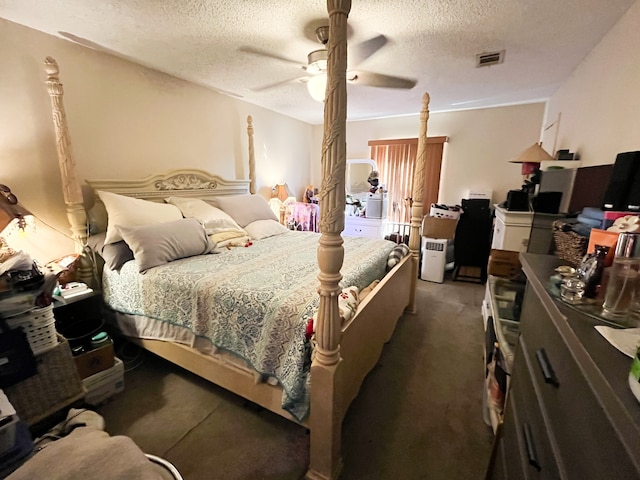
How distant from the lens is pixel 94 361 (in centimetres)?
165

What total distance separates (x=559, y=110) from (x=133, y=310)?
4.20 meters

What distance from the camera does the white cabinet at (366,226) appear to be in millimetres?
4301

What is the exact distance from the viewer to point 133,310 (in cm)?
187

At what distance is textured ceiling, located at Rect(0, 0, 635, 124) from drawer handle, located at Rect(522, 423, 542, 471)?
6.47 ft

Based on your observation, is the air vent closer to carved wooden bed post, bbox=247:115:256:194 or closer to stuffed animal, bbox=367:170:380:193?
stuffed animal, bbox=367:170:380:193

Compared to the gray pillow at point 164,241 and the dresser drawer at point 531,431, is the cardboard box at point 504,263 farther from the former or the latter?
the gray pillow at point 164,241

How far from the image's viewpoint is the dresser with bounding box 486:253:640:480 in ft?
1.28

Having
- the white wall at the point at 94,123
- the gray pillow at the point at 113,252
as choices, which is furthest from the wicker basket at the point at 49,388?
the white wall at the point at 94,123

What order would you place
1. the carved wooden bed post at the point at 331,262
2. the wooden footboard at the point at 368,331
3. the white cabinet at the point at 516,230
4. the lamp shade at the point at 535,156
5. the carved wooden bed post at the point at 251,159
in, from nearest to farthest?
the carved wooden bed post at the point at 331,262, the wooden footboard at the point at 368,331, the white cabinet at the point at 516,230, the lamp shade at the point at 535,156, the carved wooden bed post at the point at 251,159

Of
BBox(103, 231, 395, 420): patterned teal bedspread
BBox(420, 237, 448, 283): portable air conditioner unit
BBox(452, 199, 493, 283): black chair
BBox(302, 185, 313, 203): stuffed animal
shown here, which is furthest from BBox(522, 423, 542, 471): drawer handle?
BBox(302, 185, 313, 203): stuffed animal

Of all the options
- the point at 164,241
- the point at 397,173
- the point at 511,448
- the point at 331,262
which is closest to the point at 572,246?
the point at 511,448

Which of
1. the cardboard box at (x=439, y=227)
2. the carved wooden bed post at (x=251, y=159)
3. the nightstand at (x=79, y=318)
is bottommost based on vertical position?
the nightstand at (x=79, y=318)

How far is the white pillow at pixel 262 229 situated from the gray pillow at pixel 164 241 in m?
0.59

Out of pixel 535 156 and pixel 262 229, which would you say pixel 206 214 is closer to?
pixel 262 229
